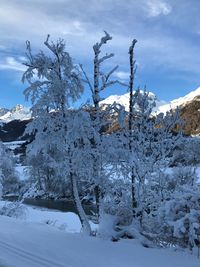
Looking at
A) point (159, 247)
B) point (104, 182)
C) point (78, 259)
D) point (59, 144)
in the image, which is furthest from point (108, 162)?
point (78, 259)

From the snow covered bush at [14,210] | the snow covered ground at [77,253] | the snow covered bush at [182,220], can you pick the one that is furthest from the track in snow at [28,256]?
the snow covered bush at [14,210]

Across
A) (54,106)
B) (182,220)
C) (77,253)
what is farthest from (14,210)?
(182,220)

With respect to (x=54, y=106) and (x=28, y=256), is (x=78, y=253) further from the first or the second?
(x=54, y=106)

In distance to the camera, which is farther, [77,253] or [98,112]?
[98,112]

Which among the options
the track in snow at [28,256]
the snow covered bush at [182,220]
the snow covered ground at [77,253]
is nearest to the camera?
the track in snow at [28,256]

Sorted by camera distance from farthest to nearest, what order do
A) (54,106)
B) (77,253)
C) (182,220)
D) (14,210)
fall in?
(14,210)
(54,106)
(77,253)
(182,220)

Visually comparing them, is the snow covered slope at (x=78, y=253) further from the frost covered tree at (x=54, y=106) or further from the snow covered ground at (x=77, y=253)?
the frost covered tree at (x=54, y=106)

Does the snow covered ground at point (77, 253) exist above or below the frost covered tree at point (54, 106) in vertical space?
Answer: below

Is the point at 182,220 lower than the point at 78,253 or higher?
higher

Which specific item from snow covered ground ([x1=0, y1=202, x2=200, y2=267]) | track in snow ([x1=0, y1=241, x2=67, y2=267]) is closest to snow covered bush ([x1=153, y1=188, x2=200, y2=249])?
snow covered ground ([x1=0, y1=202, x2=200, y2=267])

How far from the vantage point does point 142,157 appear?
18.4 m

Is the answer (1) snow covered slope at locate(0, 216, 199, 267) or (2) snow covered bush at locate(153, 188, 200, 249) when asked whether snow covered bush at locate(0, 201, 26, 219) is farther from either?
(2) snow covered bush at locate(153, 188, 200, 249)

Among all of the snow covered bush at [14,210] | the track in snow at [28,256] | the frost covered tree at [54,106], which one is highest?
the frost covered tree at [54,106]

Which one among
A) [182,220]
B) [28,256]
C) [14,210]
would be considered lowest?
[28,256]
